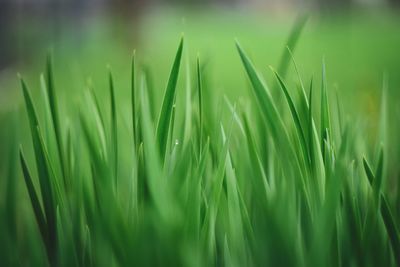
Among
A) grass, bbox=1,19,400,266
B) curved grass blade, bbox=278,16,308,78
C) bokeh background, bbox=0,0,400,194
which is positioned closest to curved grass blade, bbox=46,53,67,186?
grass, bbox=1,19,400,266

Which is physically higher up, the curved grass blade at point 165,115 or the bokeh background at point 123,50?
the bokeh background at point 123,50

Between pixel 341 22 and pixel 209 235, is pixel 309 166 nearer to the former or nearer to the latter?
pixel 209 235

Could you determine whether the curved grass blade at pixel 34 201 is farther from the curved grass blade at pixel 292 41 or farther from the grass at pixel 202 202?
the curved grass blade at pixel 292 41

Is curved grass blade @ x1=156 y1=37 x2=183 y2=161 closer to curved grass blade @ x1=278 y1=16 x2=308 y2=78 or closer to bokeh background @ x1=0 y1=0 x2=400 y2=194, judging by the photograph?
curved grass blade @ x1=278 y1=16 x2=308 y2=78

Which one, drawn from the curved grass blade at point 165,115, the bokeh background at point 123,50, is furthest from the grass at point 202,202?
the bokeh background at point 123,50

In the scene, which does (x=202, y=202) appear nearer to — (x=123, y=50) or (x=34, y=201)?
(x=34, y=201)

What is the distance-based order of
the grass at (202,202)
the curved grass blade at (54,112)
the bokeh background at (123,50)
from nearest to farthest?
the grass at (202,202)
the curved grass blade at (54,112)
the bokeh background at (123,50)

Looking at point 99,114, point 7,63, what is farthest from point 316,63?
point 99,114

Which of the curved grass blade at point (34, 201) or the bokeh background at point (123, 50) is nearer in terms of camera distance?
the curved grass blade at point (34, 201)

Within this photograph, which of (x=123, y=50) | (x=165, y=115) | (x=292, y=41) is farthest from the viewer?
(x=123, y=50)

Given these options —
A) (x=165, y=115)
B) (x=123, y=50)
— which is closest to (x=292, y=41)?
(x=165, y=115)

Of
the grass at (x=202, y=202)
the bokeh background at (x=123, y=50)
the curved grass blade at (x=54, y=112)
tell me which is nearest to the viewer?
the grass at (x=202, y=202)
